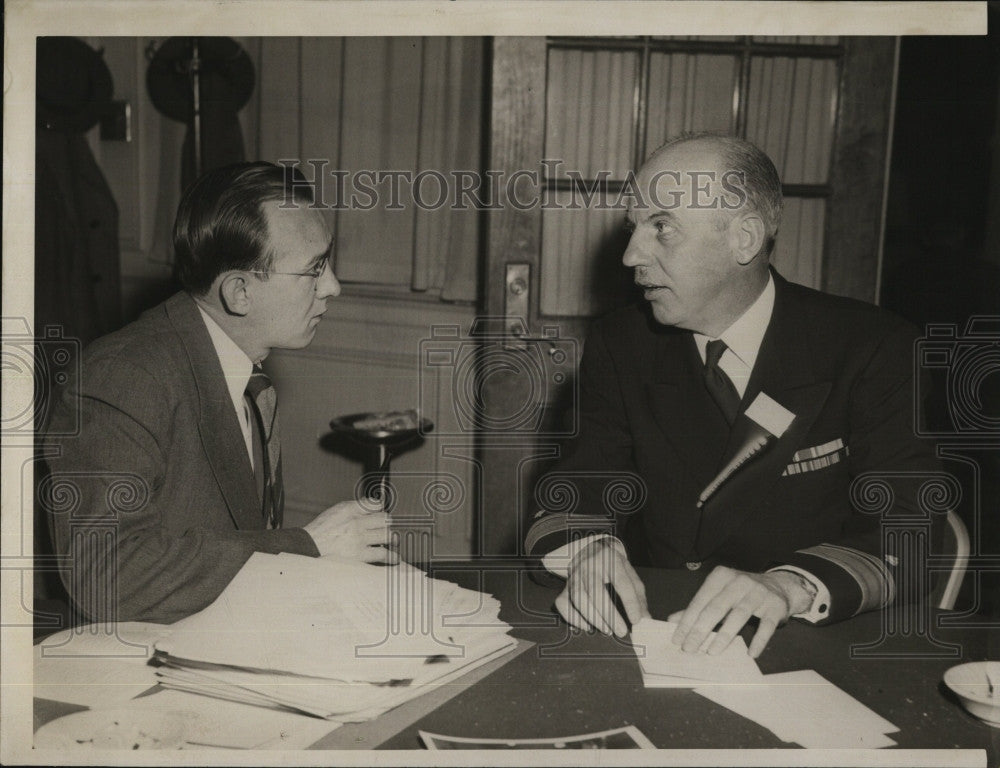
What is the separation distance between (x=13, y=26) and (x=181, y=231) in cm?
37

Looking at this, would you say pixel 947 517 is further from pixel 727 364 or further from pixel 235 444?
pixel 235 444

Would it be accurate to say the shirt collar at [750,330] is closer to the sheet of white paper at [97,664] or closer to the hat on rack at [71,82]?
the sheet of white paper at [97,664]

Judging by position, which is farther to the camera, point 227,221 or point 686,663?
point 227,221

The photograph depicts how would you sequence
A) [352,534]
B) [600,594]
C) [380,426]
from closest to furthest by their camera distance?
[600,594], [352,534], [380,426]

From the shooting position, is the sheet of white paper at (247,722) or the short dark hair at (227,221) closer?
the sheet of white paper at (247,722)

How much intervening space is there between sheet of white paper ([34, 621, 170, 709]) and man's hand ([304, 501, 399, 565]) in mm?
270

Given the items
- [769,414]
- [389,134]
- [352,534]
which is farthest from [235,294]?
[389,134]

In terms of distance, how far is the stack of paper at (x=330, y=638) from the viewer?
3.47 feet

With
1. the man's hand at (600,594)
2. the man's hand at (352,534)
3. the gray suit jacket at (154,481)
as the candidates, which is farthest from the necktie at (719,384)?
the gray suit jacket at (154,481)

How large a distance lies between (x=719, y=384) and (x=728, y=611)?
58 centimetres

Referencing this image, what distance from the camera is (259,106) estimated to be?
3.31m

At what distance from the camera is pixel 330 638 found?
3.90 ft

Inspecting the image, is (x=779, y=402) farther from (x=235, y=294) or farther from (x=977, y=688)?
(x=235, y=294)

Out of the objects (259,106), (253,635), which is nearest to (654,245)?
(253,635)
